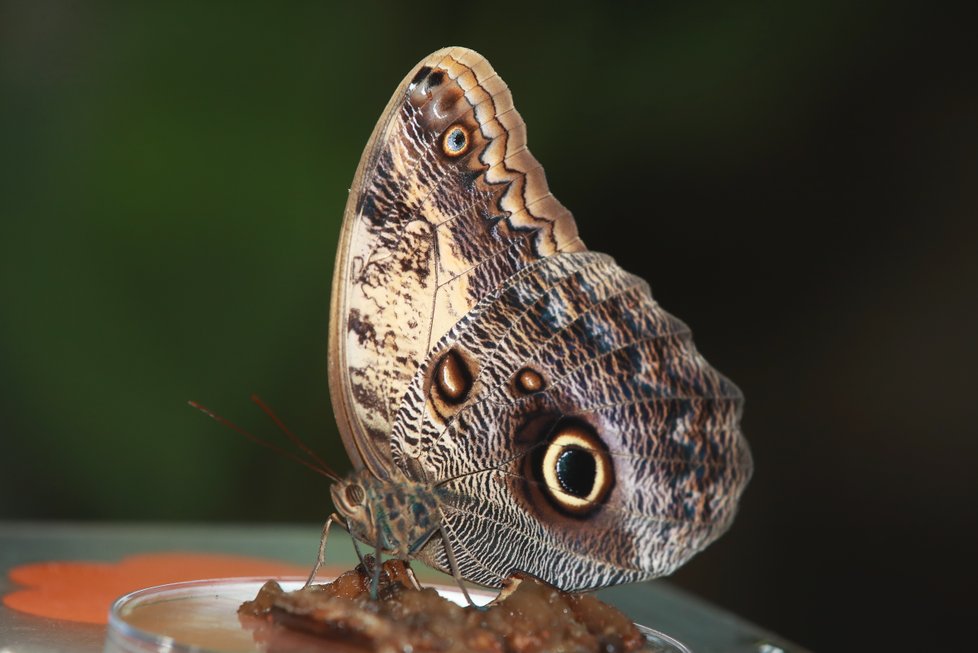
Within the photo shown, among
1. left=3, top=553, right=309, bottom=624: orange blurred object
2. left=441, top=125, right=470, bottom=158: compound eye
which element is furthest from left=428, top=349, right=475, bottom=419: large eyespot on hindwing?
left=3, top=553, right=309, bottom=624: orange blurred object

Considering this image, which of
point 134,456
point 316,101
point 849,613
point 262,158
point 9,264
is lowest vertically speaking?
point 849,613

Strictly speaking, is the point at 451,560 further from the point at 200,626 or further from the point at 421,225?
the point at 421,225

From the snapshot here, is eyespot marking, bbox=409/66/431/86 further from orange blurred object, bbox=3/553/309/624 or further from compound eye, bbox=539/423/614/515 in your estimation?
orange blurred object, bbox=3/553/309/624

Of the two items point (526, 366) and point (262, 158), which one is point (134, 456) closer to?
point (262, 158)

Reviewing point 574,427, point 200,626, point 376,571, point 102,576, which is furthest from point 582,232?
point 200,626

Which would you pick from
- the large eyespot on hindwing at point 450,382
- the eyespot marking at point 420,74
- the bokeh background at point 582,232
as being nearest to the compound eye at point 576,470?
the large eyespot on hindwing at point 450,382

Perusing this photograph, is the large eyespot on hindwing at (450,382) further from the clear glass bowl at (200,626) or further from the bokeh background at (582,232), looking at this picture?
the bokeh background at (582,232)

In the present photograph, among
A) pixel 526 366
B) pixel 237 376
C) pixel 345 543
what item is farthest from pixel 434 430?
pixel 237 376
